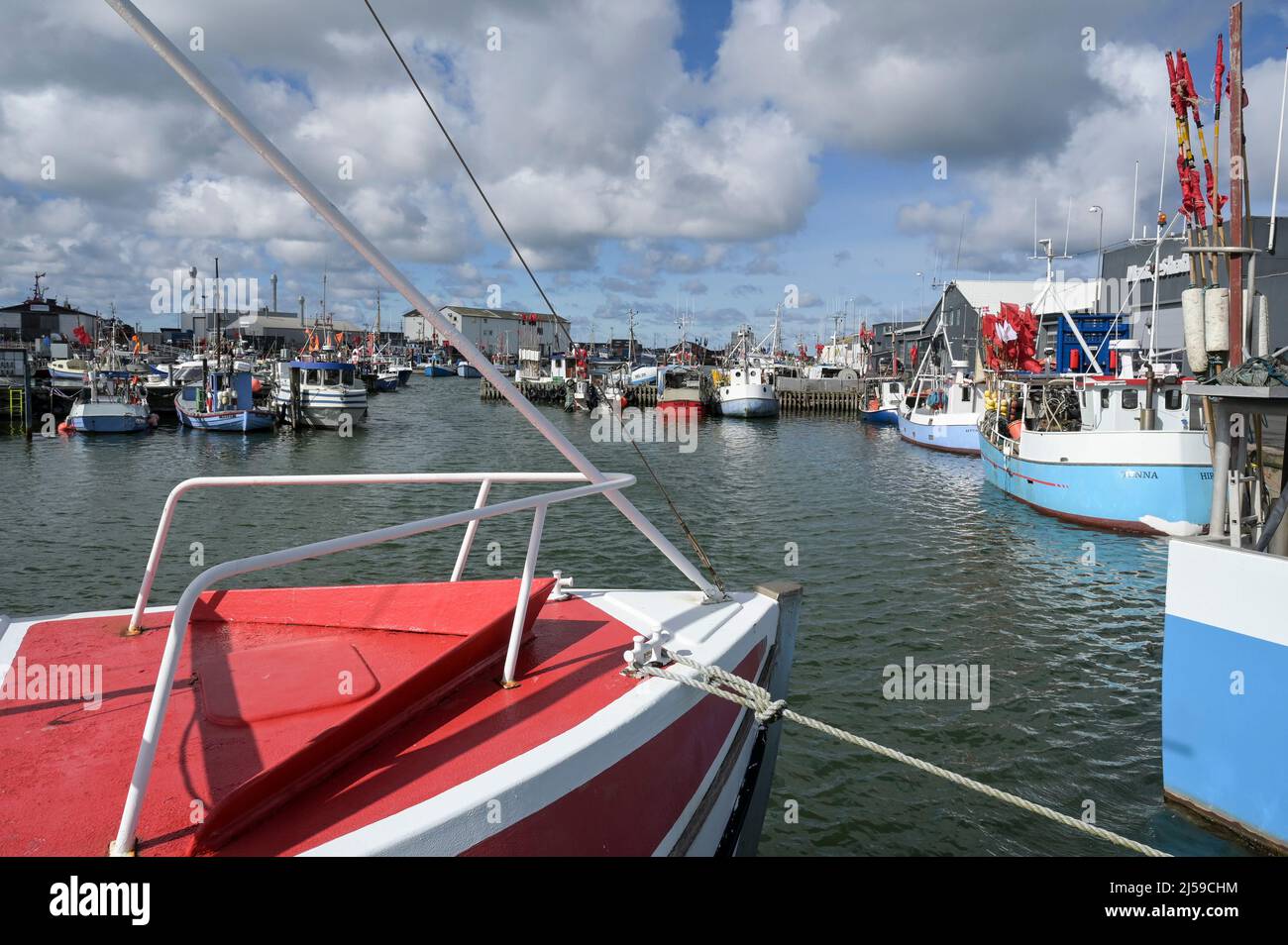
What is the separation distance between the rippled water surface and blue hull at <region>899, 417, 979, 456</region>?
3.57 m

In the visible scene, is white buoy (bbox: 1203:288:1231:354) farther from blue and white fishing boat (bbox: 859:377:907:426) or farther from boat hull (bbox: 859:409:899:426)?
boat hull (bbox: 859:409:899:426)

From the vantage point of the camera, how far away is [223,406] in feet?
142

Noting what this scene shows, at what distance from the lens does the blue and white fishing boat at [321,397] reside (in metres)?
43.8

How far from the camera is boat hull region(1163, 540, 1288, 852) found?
5309 millimetres

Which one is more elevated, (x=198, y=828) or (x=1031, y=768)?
(x=198, y=828)

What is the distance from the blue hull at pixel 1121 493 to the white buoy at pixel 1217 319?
12561 millimetres

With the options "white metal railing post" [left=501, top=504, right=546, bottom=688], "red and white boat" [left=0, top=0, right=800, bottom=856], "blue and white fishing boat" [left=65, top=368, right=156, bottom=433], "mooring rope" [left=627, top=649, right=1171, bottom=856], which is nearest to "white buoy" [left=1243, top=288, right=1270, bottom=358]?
"mooring rope" [left=627, top=649, right=1171, bottom=856]

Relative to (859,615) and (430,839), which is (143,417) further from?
(430,839)

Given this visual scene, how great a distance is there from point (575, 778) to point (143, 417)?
1764 inches

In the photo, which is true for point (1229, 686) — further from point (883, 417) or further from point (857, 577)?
point (883, 417)

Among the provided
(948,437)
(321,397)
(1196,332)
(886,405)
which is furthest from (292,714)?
(886,405)

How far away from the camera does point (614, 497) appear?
460 centimetres

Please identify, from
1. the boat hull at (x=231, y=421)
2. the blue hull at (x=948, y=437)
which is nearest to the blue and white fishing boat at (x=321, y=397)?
the boat hull at (x=231, y=421)
